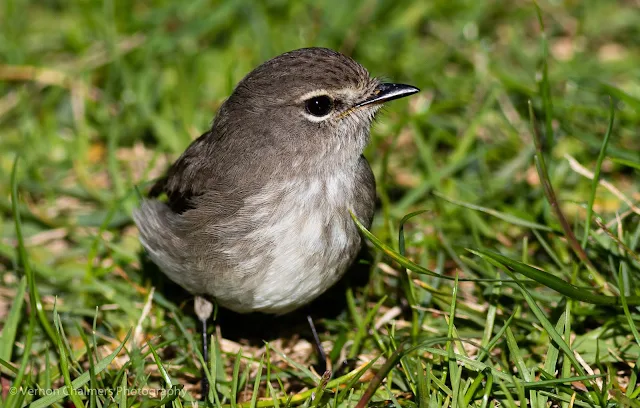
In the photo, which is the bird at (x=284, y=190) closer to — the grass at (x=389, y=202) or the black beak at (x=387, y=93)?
the black beak at (x=387, y=93)

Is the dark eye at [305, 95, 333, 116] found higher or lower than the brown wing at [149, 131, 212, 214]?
higher

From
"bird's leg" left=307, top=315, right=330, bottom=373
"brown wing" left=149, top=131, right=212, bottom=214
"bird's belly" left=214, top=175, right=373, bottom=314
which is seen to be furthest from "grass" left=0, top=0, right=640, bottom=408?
"brown wing" left=149, top=131, right=212, bottom=214

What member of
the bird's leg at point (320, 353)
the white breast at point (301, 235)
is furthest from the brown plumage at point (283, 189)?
the bird's leg at point (320, 353)

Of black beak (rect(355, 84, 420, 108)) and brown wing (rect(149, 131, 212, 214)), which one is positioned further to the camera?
brown wing (rect(149, 131, 212, 214))

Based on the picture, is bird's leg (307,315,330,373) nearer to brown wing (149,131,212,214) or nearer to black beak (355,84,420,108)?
brown wing (149,131,212,214)

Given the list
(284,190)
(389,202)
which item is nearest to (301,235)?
(284,190)

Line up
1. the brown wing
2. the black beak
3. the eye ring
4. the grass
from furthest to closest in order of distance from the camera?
the brown wing → the black beak → the eye ring → the grass

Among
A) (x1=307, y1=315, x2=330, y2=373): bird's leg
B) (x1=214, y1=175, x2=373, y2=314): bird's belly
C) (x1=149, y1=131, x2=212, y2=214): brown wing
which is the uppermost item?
(x1=149, y1=131, x2=212, y2=214): brown wing

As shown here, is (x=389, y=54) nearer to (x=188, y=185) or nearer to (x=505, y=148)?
(x=505, y=148)
